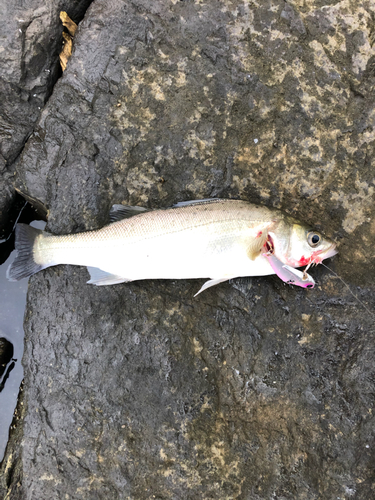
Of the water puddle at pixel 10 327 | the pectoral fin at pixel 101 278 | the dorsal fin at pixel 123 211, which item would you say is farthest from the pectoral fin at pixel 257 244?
the water puddle at pixel 10 327

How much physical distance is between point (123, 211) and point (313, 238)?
1887 millimetres

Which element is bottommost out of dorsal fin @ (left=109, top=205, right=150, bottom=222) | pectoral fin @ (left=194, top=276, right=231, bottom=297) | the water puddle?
the water puddle

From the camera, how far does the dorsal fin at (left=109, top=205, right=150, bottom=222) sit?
374cm

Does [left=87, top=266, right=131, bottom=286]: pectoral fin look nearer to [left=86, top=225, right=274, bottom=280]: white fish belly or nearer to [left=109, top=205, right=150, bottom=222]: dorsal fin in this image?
[left=86, top=225, right=274, bottom=280]: white fish belly

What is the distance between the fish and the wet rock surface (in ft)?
1.10

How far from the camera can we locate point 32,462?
381 cm

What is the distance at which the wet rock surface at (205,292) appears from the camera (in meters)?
3.69

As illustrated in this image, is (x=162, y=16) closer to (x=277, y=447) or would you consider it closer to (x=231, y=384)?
(x=231, y=384)

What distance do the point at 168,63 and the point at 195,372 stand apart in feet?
10.9

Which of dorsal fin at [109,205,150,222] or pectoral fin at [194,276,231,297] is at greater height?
dorsal fin at [109,205,150,222]

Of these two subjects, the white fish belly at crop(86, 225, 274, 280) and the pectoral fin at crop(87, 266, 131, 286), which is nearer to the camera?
the white fish belly at crop(86, 225, 274, 280)

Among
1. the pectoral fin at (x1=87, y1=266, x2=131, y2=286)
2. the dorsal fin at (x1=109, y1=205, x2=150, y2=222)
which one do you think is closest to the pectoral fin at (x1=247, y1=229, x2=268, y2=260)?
the dorsal fin at (x1=109, y1=205, x2=150, y2=222)

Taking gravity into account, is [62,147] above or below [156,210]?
above

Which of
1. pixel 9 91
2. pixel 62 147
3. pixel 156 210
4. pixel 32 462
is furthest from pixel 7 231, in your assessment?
pixel 32 462
